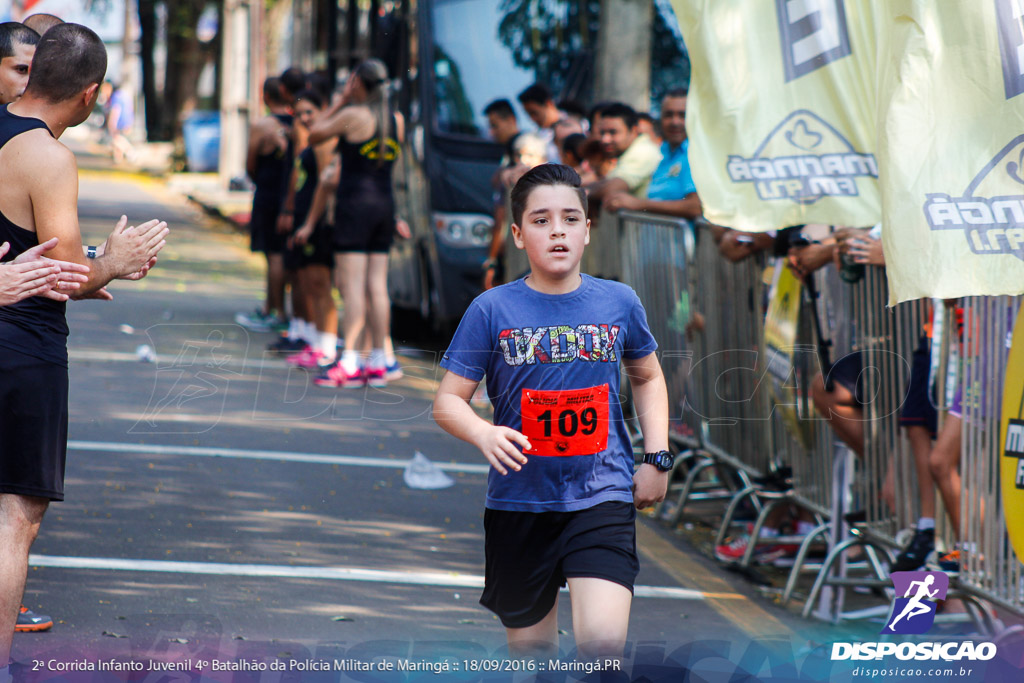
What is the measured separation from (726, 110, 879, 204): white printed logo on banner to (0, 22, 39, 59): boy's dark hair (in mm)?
2594

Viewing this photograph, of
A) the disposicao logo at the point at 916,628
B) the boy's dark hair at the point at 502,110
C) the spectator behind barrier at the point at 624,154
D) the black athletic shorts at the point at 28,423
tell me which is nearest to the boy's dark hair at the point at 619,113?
the spectator behind barrier at the point at 624,154

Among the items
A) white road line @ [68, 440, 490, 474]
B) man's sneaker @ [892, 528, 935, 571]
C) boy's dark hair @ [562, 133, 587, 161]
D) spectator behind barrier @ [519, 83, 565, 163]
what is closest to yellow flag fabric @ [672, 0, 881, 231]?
man's sneaker @ [892, 528, 935, 571]

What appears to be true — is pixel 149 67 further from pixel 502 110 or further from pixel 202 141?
pixel 502 110

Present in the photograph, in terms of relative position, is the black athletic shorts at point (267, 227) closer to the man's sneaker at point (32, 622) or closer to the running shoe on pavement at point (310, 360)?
the running shoe on pavement at point (310, 360)

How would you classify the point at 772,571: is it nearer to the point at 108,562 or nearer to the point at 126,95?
the point at 108,562

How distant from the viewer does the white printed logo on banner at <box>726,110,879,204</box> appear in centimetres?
498

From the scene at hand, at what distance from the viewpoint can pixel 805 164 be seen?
5.00m

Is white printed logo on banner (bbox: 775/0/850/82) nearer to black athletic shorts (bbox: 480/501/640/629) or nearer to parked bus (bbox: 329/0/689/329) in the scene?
black athletic shorts (bbox: 480/501/640/629)

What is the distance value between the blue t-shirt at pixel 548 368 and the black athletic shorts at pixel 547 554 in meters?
0.04

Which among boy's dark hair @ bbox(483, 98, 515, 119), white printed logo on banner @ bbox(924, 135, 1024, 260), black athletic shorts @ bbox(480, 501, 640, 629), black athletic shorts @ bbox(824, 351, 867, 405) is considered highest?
boy's dark hair @ bbox(483, 98, 515, 119)

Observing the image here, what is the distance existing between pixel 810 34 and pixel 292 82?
287 inches

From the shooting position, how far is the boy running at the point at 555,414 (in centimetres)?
375

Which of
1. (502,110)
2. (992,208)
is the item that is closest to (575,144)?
(502,110)

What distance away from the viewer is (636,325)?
3.87 meters
